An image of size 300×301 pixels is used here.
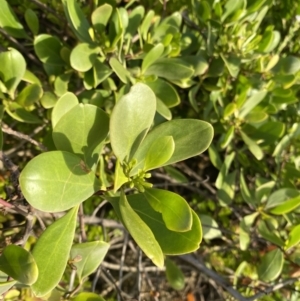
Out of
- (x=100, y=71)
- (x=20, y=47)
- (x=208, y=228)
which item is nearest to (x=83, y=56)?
(x=100, y=71)

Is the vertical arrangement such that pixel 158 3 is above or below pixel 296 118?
above

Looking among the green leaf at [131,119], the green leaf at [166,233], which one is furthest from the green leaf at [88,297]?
the green leaf at [131,119]

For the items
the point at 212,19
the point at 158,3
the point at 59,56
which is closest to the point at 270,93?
the point at 212,19

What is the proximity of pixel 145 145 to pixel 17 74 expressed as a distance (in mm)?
395

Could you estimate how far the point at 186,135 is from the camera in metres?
0.84

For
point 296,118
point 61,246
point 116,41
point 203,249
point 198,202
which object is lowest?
point 203,249

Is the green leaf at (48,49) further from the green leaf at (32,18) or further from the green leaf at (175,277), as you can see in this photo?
the green leaf at (175,277)

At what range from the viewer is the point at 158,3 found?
1.49 metres

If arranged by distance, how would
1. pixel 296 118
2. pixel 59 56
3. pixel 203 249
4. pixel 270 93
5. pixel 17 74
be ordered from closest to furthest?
pixel 17 74 < pixel 59 56 < pixel 270 93 < pixel 296 118 < pixel 203 249

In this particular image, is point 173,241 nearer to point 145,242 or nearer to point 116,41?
point 145,242

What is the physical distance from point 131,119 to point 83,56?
41cm

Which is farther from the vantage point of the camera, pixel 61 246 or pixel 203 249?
pixel 203 249

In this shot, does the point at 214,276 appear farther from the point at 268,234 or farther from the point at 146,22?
the point at 146,22

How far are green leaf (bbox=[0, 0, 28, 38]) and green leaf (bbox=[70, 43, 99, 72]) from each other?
0.21 meters
